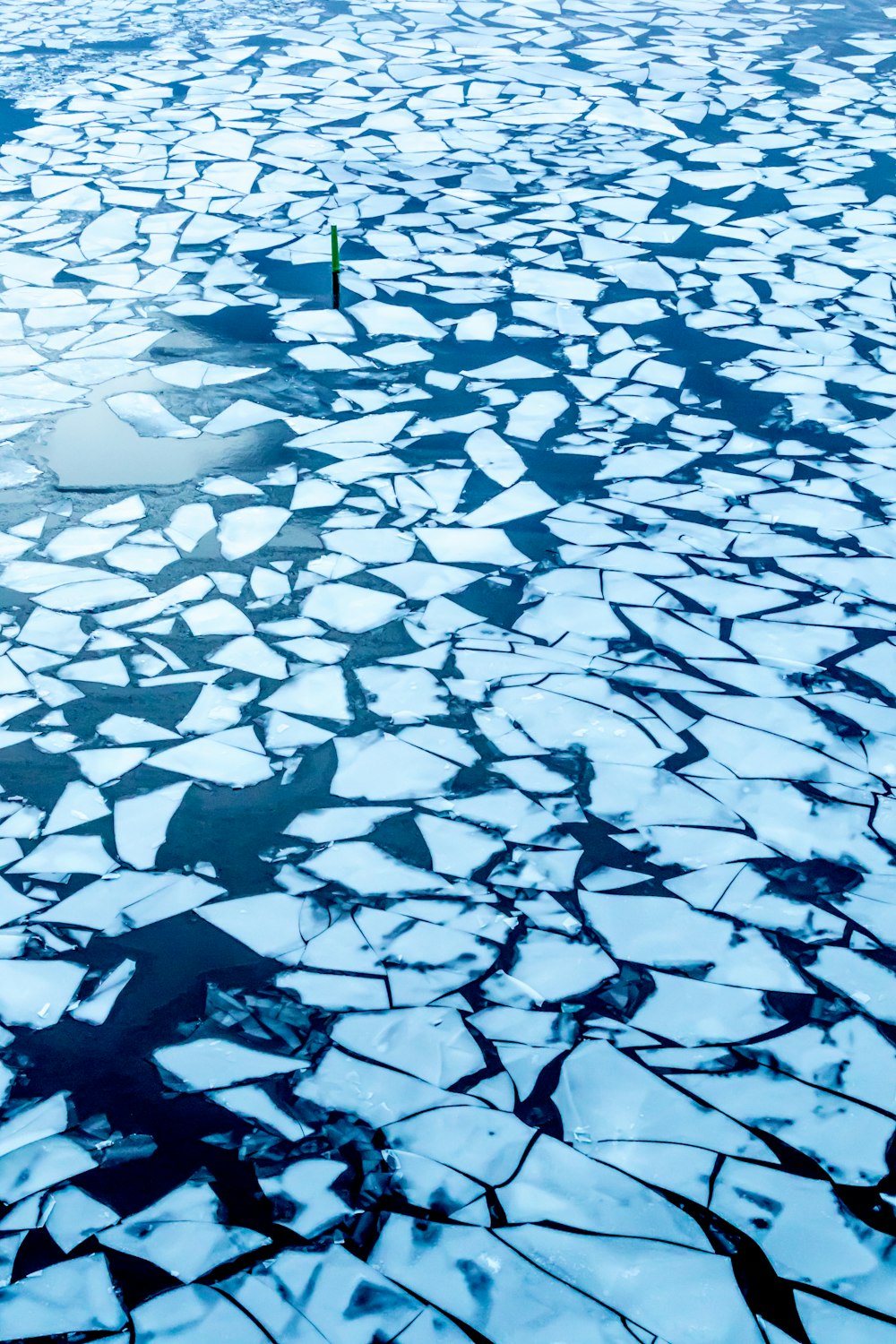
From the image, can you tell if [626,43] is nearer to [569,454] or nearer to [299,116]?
[299,116]

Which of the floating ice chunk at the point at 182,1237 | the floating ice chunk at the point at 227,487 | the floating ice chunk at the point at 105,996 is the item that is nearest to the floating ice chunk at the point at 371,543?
the floating ice chunk at the point at 227,487

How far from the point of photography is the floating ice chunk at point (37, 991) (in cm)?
208

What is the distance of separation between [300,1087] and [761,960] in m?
0.82

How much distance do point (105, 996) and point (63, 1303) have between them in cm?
54

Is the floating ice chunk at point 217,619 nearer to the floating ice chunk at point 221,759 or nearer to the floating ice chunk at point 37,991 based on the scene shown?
the floating ice chunk at point 221,759

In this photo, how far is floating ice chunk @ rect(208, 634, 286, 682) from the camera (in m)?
2.87

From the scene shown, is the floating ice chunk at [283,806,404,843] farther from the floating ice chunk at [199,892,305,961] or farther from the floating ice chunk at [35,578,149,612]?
the floating ice chunk at [35,578,149,612]

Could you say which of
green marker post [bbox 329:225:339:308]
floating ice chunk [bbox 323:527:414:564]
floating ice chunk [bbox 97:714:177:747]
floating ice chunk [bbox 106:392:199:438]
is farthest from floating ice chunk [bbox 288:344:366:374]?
floating ice chunk [bbox 97:714:177:747]

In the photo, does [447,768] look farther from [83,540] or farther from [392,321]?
[392,321]

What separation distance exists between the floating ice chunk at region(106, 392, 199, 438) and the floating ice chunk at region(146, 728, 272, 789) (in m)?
1.48

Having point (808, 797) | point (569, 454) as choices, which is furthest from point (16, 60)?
point (808, 797)

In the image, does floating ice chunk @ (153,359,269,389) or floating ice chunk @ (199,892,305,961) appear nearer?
floating ice chunk @ (199,892,305,961)

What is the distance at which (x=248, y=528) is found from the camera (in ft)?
11.2

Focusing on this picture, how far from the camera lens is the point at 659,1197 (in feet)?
5.92
